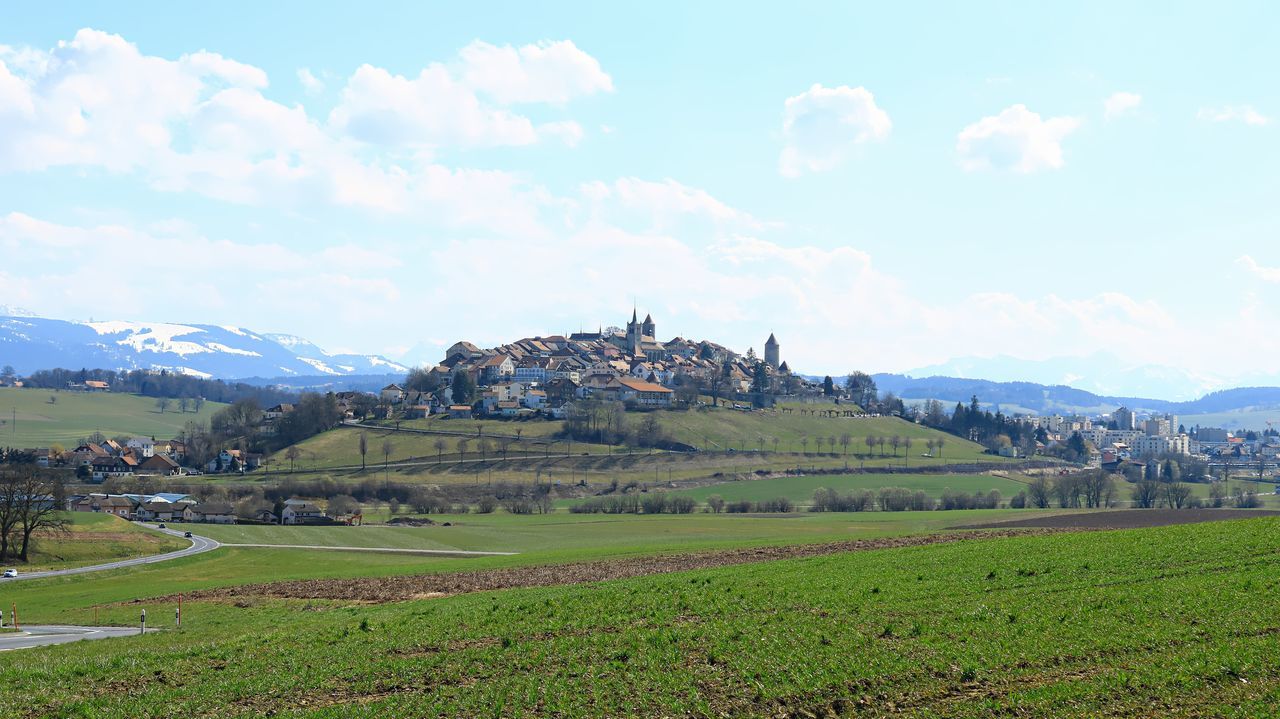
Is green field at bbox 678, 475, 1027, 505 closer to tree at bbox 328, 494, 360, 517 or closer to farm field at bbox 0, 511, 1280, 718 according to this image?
tree at bbox 328, 494, 360, 517

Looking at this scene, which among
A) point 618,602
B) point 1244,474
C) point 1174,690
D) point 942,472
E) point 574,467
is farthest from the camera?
point 1244,474

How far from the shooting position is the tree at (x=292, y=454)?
146m

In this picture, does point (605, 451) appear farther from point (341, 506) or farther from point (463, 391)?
point (341, 506)

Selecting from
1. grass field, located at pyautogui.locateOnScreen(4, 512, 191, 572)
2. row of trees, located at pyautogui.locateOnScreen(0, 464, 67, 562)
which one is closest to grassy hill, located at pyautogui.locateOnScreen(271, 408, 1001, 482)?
grass field, located at pyautogui.locateOnScreen(4, 512, 191, 572)

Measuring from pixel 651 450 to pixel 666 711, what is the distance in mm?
142593

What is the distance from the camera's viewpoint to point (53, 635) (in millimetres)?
31047

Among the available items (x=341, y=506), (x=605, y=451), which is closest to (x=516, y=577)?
(x=341, y=506)

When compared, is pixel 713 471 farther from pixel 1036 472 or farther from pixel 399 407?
pixel 399 407

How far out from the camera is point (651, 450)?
521 feet

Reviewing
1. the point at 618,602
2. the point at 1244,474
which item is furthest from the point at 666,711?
the point at 1244,474

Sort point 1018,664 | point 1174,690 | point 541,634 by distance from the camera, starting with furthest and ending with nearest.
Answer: point 541,634, point 1018,664, point 1174,690

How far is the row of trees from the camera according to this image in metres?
63.4

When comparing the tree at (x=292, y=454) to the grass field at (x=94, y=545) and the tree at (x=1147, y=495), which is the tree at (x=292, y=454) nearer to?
the grass field at (x=94, y=545)

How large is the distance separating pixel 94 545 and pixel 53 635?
127ft
